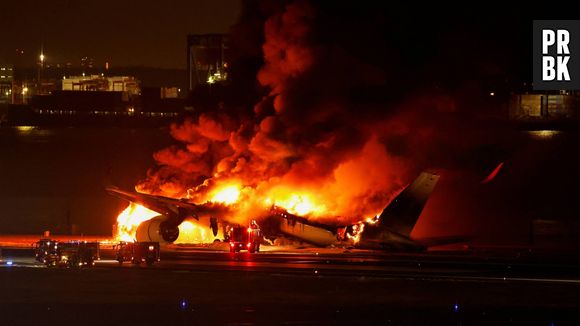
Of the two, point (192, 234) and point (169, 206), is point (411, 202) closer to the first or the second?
point (192, 234)

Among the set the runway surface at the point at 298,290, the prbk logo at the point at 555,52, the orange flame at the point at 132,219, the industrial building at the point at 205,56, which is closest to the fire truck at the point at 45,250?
the runway surface at the point at 298,290

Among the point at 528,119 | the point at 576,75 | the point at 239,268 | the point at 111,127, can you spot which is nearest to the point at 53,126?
the point at 111,127

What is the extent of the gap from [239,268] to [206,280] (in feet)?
15.1

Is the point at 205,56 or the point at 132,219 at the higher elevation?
the point at 205,56

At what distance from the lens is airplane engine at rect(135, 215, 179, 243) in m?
58.5

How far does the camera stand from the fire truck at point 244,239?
5347 centimetres

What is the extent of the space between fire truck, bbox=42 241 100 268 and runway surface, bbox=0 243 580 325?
0.70 m

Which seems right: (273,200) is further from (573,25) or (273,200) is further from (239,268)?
(573,25)

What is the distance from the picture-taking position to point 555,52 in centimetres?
6912

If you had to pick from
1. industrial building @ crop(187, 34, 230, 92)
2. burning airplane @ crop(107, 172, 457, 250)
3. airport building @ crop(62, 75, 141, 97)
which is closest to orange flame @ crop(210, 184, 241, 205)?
burning airplane @ crop(107, 172, 457, 250)

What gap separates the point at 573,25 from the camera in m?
71.9

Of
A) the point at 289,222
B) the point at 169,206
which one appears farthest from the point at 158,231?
the point at 289,222

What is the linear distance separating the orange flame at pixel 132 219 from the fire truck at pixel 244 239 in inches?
360

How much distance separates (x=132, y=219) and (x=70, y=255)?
15.6 metres
